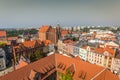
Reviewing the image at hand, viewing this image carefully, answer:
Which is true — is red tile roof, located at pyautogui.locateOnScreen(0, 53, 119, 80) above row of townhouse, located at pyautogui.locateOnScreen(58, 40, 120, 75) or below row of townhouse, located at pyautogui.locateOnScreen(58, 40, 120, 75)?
above

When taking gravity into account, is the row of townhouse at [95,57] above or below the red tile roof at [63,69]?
below

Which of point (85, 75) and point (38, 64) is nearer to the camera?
point (85, 75)

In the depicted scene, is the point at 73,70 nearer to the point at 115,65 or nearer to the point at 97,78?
the point at 97,78

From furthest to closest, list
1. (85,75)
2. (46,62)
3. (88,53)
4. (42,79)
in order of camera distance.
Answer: (88,53), (46,62), (42,79), (85,75)

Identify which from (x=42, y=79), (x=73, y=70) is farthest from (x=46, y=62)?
(x=73, y=70)

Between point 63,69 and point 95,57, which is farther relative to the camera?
point 95,57

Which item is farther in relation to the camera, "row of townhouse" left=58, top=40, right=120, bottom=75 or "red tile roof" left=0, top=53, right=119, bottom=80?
"row of townhouse" left=58, top=40, right=120, bottom=75

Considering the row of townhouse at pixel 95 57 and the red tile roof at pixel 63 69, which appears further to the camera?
the row of townhouse at pixel 95 57

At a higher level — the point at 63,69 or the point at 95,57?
the point at 63,69
